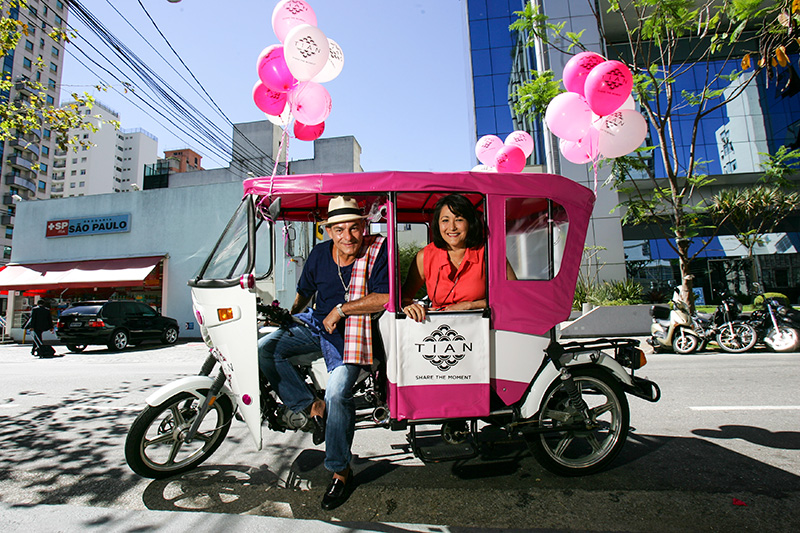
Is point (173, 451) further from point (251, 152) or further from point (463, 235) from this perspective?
point (251, 152)

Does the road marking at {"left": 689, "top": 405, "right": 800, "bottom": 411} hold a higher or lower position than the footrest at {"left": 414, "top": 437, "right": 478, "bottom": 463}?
lower

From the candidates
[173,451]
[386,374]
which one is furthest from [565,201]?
[173,451]

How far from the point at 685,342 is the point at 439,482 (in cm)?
861

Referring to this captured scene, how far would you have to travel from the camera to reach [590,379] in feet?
10.4

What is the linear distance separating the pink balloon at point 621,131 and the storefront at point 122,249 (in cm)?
1615

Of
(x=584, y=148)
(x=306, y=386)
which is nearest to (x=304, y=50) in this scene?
(x=584, y=148)

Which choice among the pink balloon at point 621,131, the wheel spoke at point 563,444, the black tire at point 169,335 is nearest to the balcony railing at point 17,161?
the black tire at point 169,335

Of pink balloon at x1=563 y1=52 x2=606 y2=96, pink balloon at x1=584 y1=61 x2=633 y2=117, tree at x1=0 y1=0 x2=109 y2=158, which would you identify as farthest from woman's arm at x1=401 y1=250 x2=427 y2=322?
tree at x1=0 y1=0 x2=109 y2=158

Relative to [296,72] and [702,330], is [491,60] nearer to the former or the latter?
[702,330]

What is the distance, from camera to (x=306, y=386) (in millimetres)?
3166

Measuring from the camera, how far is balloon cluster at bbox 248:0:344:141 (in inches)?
170

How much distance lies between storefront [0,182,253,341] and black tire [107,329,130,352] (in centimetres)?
448

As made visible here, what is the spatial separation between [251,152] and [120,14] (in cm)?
2674

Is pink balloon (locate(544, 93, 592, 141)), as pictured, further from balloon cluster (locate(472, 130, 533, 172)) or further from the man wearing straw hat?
the man wearing straw hat
